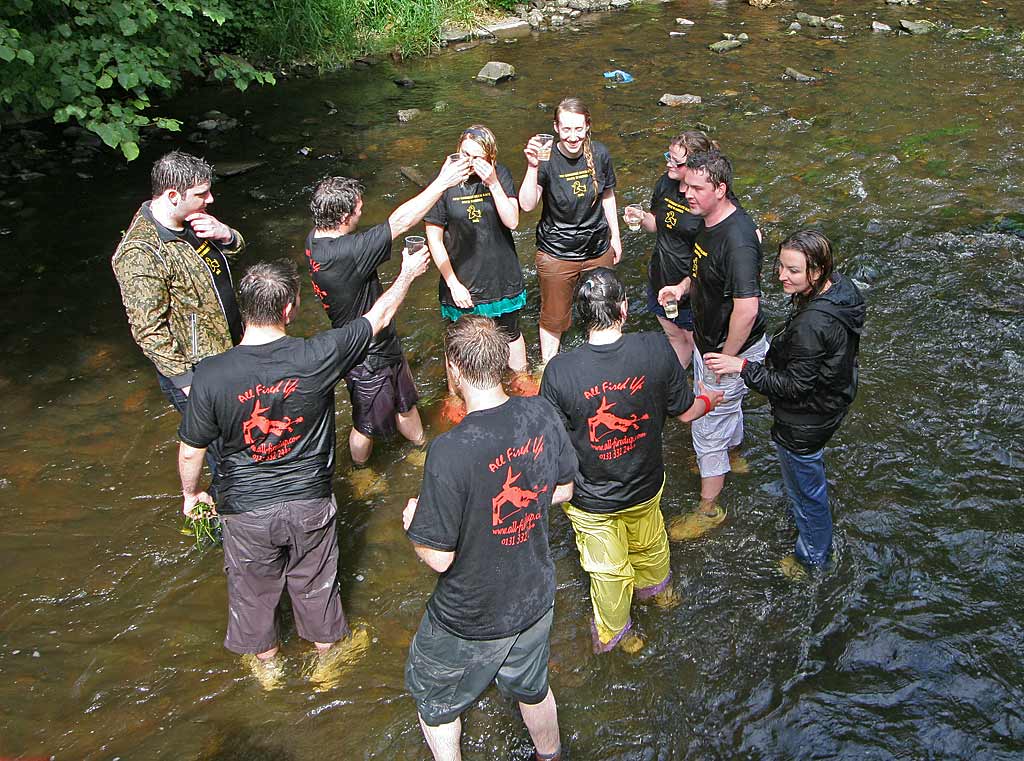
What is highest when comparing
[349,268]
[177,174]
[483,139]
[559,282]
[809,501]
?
[177,174]

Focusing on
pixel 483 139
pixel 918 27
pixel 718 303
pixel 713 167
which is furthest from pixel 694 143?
pixel 918 27

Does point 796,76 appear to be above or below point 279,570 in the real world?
below

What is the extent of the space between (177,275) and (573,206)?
2841 mm

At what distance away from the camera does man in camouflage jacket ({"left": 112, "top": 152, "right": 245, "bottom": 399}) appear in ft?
14.5

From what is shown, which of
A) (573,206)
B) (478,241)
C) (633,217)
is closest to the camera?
(633,217)

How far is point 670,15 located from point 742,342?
1496 cm

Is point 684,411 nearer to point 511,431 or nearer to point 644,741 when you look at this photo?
point 511,431

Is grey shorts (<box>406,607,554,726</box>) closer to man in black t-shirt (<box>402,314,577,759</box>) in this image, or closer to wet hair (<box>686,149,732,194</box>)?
man in black t-shirt (<box>402,314,577,759</box>)

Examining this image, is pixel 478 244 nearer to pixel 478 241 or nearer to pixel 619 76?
pixel 478 241

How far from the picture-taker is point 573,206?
19.2 ft

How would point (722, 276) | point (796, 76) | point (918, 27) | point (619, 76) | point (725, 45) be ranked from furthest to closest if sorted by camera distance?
point (918, 27) < point (725, 45) < point (619, 76) < point (796, 76) < point (722, 276)

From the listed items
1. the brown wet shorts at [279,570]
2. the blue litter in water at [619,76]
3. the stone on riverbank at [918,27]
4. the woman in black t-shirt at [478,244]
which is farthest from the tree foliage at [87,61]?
the stone on riverbank at [918,27]

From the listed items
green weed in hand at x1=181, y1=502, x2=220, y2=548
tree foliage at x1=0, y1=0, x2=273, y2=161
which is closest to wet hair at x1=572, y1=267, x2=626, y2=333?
green weed in hand at x1=181, y1=502, x2=220, y2=548

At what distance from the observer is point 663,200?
18.2 ft
